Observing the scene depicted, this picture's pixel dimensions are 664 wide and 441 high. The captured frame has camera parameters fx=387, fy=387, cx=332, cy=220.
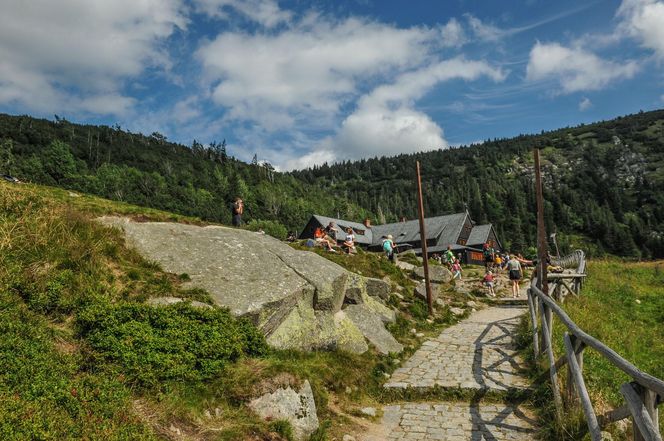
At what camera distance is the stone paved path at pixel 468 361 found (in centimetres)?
930

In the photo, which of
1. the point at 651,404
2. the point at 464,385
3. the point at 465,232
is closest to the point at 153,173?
the point at 465,232

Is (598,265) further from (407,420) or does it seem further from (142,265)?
(142,265)

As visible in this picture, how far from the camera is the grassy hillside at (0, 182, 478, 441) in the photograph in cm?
462

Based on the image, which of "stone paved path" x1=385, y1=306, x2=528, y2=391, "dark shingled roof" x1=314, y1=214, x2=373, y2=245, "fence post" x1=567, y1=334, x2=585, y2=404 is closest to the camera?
"fence post" x1=567, y1=334, x2=585, y2=404

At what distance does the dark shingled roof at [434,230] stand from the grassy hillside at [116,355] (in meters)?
57.2

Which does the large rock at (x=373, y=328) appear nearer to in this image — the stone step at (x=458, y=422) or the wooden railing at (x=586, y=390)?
the stone step at (x=458, y=422)

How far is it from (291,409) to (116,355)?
2.94 meters

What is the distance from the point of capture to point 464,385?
9109 millimetres

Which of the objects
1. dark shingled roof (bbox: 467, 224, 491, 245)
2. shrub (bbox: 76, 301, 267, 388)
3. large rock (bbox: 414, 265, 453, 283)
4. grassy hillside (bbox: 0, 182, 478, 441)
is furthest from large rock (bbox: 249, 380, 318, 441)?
dark shingled roof (bbox: 467, 224, 491, 245)

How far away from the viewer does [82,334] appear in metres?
6.17

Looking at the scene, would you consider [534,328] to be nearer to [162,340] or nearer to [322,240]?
[162,340]

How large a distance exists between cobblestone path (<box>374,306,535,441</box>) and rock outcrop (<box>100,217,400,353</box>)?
4.88 ft

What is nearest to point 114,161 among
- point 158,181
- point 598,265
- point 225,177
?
point 158,181

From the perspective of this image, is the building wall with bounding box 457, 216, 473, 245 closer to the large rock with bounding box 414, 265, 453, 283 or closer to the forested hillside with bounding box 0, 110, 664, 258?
the large rock with bounding box 414, 265, 453, 283
